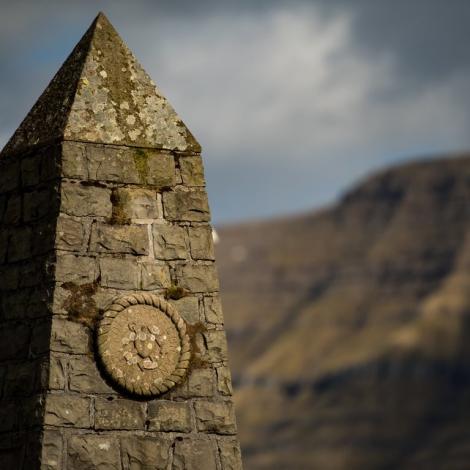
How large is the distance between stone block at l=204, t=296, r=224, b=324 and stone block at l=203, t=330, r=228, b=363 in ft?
0.22

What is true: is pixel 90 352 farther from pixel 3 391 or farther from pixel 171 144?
pixel 171 144

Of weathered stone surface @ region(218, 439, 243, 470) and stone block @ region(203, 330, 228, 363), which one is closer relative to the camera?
weathered stone surface @ region(218, 439, 243, 470)

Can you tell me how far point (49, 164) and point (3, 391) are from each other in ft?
4.19

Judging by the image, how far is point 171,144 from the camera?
9.06 m

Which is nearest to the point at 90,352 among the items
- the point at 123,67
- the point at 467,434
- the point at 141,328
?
the point at 141,328

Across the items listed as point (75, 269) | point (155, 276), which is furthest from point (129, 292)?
point (75, 269)

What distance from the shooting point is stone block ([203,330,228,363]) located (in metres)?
8.83

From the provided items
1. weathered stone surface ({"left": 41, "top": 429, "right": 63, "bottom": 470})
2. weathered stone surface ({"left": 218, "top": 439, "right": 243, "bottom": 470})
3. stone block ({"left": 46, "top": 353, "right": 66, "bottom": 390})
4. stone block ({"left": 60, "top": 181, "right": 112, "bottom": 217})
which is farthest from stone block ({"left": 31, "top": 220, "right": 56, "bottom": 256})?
weathered stone surface ({"left": 218, "top": 439, "right": 243, "bottom": 470})

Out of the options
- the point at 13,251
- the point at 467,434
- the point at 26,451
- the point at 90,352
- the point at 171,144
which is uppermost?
the point at 467,434

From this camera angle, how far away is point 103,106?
348 inches

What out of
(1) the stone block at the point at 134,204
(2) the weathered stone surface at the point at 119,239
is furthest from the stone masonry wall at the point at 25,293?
(1) the stone block at the point at 134,204

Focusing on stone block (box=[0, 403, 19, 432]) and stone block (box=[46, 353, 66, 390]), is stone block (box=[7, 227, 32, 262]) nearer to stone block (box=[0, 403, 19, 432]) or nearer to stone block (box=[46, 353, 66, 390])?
stone block (box=[46, 353, 66, 390])

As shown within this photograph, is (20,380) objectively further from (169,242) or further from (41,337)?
(169,242)

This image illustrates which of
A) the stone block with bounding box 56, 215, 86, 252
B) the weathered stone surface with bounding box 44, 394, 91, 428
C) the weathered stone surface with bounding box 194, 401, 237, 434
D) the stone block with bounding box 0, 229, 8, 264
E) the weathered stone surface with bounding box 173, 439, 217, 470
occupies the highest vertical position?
the stone block with bounding box 0, 229, 8, 264
